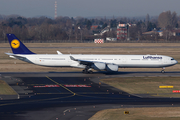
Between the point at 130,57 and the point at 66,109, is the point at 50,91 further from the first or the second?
the point at 130,57

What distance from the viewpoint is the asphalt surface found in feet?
81.5

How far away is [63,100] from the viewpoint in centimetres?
3061

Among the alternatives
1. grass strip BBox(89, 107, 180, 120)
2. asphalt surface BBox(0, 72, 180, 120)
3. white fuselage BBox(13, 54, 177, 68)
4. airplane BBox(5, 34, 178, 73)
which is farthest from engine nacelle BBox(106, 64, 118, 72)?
grass strip BBox(89, 107, 180, 120)

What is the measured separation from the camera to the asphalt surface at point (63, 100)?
978 inches

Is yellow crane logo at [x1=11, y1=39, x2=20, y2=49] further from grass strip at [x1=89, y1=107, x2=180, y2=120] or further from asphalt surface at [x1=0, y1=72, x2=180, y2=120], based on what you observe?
grass strip at [x1=89, y1=107, x2=180, y2=120]

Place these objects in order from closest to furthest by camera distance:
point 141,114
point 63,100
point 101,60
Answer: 1. point 141,114
2. point 63,100
3. point 101,60

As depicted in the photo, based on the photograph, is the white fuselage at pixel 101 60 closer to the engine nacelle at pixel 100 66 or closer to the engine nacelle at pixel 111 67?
the engine nacelle at pixel 111 67

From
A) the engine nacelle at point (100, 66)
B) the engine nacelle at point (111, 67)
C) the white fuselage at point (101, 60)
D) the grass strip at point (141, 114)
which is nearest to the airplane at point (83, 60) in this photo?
the white fuselage at point (101, 60)

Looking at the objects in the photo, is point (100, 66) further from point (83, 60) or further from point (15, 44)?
point (15, 44)

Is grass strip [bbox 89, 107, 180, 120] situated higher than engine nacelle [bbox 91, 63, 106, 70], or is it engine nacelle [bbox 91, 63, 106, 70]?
engine nacelle [bbox 91, 63, 106, 70]

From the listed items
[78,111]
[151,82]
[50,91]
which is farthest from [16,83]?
[151,82]

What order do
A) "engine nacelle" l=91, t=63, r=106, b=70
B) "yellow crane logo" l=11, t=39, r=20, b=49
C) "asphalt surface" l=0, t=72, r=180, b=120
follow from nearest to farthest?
"asphalt surface" l=0, t=72, r=180, b=120, "engine nacelle" l=91, t=63, r=106, b=70, "yellow crane logo" l=11, t=39, r=20, b=49

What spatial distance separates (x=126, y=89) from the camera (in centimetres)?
3766

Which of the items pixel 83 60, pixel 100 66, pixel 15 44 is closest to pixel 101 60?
pixel 100 66
